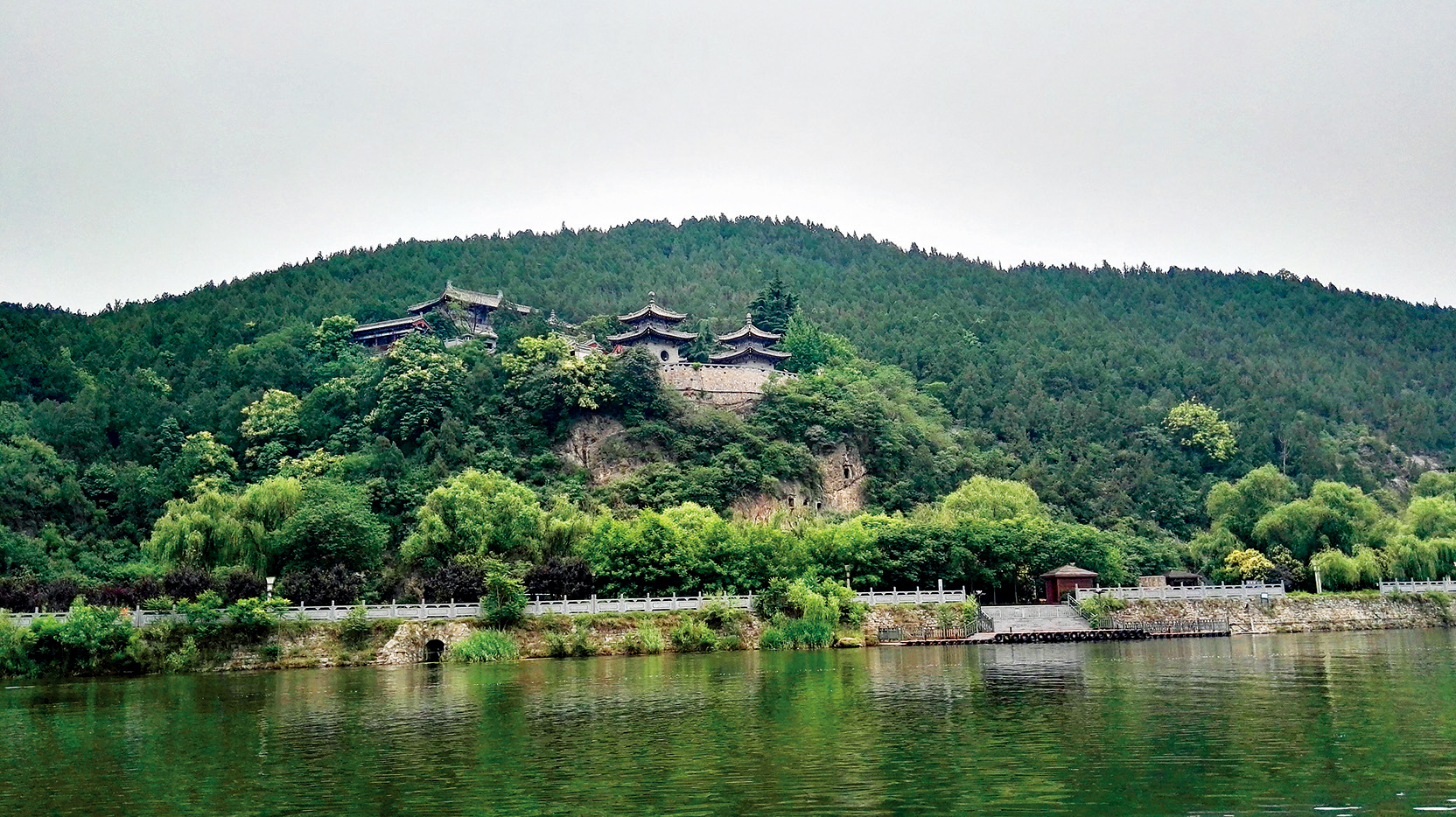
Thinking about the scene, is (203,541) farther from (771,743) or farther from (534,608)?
(771,743)

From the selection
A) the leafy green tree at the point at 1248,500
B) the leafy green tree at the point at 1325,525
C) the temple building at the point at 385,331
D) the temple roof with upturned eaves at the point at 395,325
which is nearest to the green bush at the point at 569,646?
the leafy green tree at the point at 1325,525

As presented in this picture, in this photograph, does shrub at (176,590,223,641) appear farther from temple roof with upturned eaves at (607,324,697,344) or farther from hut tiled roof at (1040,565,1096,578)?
temple roof with upturned eaves at (607,324,697,344)

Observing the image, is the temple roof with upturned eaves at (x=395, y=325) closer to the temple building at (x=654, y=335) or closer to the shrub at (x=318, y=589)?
the temple building at (x=654, y=335)

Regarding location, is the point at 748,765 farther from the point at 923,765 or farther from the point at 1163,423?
the point at 1163,423

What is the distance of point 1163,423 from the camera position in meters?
86.1

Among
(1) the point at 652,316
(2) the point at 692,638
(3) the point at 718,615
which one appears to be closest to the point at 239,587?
(2) the point at 692,638

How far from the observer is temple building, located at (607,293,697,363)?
248 feet

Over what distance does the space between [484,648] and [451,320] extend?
4383 cm

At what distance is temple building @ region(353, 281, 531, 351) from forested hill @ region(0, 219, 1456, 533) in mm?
4729

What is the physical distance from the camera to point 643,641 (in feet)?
142

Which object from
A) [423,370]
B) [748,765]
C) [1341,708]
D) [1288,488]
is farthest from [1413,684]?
[423,370]

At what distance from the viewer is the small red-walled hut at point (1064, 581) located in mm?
50375

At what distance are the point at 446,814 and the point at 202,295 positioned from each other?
8969 centimetres

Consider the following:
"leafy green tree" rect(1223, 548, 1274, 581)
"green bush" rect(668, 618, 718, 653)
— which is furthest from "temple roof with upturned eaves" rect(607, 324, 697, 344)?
"green bush" rect(668, 618, 718, 653)
